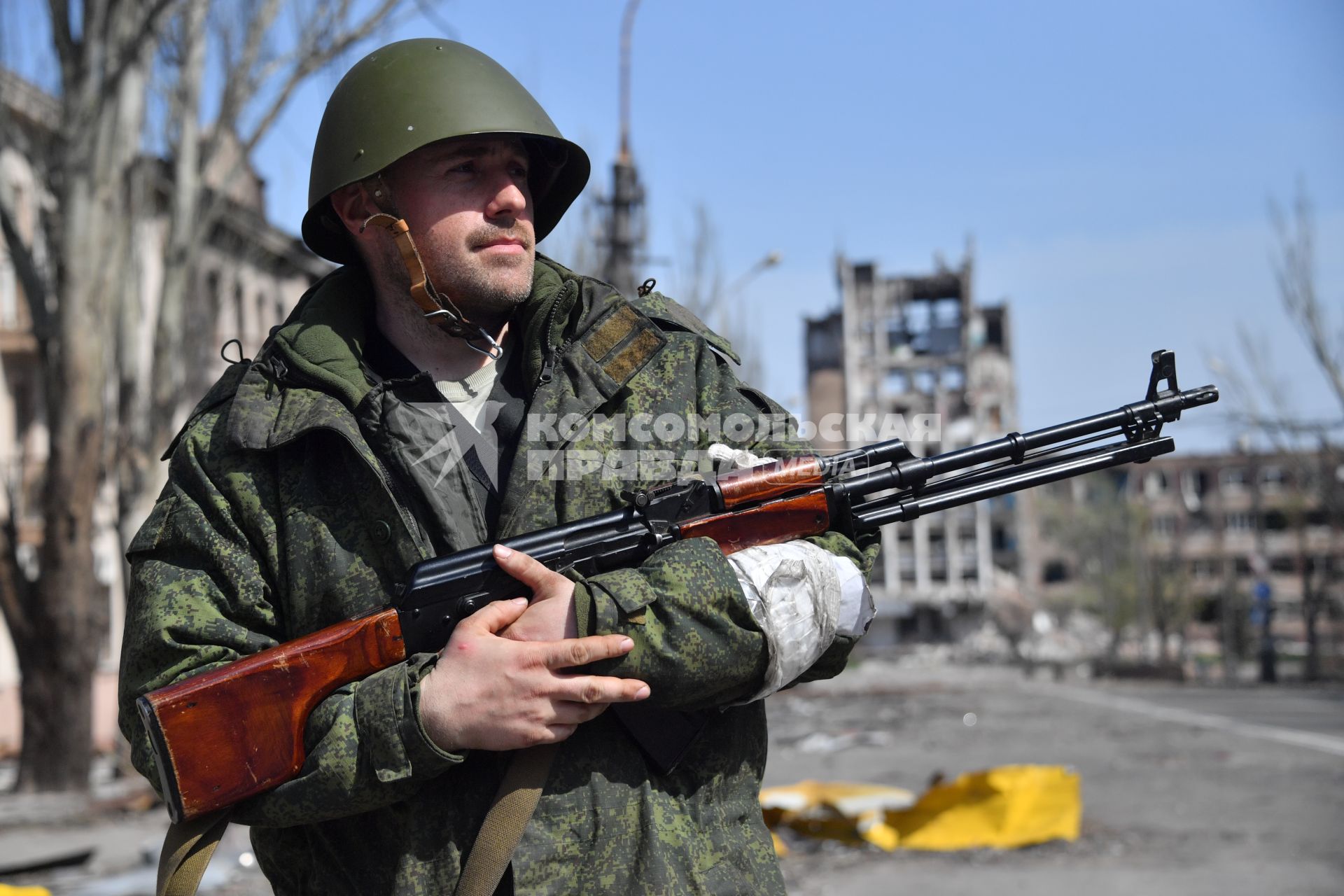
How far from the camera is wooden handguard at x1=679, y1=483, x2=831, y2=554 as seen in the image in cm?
230

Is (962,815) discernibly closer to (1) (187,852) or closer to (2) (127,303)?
(1) (187,852)

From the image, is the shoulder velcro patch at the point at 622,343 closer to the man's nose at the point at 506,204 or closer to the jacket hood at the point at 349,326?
the jacket hood at the point at 349,326

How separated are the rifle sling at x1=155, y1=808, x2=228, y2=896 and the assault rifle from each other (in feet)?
0.14

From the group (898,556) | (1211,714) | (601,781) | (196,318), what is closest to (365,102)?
(601,781)

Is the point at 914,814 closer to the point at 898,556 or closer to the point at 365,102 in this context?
the point at 365,102

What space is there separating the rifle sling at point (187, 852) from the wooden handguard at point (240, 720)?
3cm

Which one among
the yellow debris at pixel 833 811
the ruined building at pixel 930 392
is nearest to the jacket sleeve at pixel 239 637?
the yellow debris at pixel 833 811

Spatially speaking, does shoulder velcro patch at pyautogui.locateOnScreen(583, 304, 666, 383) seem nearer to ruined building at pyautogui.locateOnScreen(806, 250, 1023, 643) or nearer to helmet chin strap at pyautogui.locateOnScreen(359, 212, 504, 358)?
helmet chin strap at pyautogui.locateOnScreen(359, 212, 504, 358)

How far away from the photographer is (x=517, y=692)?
1978 millimetres

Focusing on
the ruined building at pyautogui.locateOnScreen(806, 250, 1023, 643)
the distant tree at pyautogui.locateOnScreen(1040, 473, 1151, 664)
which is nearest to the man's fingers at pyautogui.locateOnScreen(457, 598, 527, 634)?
the distant tree at pyautogui.locateOnScreen(1040, 473, 1151, 664)

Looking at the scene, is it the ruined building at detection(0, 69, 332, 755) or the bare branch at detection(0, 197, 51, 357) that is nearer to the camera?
the bare branch at detection(0, 197, 51, 357)

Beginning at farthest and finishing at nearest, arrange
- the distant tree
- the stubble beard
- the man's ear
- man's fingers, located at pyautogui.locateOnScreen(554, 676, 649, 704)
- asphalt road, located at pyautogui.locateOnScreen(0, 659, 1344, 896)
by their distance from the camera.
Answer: the distant tree
asphalt road, located at pyautogui.locateOnScreen(0, 659, 1344, 896)
the man's ear
the stubble beard
man's fingers, located at pyautogui.locateOnScreen(554, 676, 649, 704)

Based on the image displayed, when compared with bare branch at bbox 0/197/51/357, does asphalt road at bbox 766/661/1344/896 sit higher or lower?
lower

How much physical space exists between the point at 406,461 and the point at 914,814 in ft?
20.4
